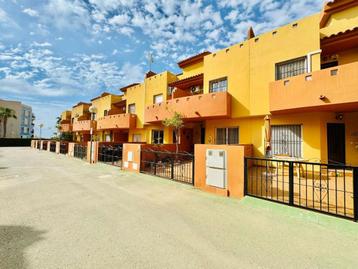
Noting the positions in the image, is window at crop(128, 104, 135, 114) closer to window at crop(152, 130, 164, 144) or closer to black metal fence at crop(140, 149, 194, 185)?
window at crop(152, 130, 164, 144)

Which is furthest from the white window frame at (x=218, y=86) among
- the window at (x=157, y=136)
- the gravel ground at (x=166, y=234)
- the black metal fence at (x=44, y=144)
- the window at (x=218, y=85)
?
the black metal fence at (x=44, y=144)

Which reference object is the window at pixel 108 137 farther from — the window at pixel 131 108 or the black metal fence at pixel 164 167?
the black metal fence at pixel 164 167

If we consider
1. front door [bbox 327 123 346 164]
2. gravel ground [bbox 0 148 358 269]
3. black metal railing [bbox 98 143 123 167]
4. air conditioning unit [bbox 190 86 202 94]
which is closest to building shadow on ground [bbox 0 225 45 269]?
gravel ground [bbox 0 148 358 269]

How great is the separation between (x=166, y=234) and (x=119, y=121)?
19.2 meters

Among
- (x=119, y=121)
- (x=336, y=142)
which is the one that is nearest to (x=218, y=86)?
(x=336, y=142)

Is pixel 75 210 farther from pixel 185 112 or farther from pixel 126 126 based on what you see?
pixel 126 126

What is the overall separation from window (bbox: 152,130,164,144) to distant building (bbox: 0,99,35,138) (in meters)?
57.8

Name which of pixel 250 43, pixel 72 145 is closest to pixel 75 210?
pixel 250 43

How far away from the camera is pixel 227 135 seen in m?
13.1

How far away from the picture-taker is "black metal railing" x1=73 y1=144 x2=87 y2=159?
18.1 m

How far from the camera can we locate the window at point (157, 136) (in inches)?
726

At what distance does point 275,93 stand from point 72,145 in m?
21.5

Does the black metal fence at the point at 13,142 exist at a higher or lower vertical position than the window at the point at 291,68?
lower

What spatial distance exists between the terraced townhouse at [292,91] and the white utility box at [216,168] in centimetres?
371
